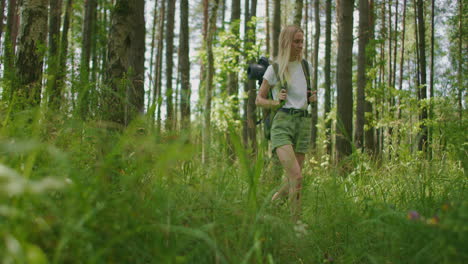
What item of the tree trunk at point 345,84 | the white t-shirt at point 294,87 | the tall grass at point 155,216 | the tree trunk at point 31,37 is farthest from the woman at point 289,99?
the tree trunk at point 345,84

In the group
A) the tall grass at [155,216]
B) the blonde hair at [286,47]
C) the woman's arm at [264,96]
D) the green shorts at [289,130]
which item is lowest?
the tall grass at [155,216]

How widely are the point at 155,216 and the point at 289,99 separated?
260 cm

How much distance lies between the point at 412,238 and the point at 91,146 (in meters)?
1.74

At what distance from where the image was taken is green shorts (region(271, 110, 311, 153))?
146 inches

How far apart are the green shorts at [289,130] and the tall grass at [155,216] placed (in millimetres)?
1039

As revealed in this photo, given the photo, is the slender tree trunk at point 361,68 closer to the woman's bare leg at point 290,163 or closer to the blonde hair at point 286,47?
the blonde hair at point 286,47

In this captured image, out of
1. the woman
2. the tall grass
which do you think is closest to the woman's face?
the woman

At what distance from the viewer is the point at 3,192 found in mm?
1117

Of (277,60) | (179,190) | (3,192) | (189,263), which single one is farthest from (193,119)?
(277,60)

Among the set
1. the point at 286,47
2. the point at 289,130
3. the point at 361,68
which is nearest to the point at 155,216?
the point at 289,130

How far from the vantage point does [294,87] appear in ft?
12.9

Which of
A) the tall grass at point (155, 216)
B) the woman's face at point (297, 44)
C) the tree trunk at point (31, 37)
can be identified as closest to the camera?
the tall grass at point (155, 216)

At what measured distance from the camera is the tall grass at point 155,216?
1205 mm

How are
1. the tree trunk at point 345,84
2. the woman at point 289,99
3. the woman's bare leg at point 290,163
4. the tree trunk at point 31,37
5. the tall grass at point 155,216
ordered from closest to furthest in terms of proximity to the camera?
the tall grass at point 155,216, the woman's bare leg at point 290,163, the woman at point 289,99, the tree trunk at point 31,37, the tree trunk at point 345,84
